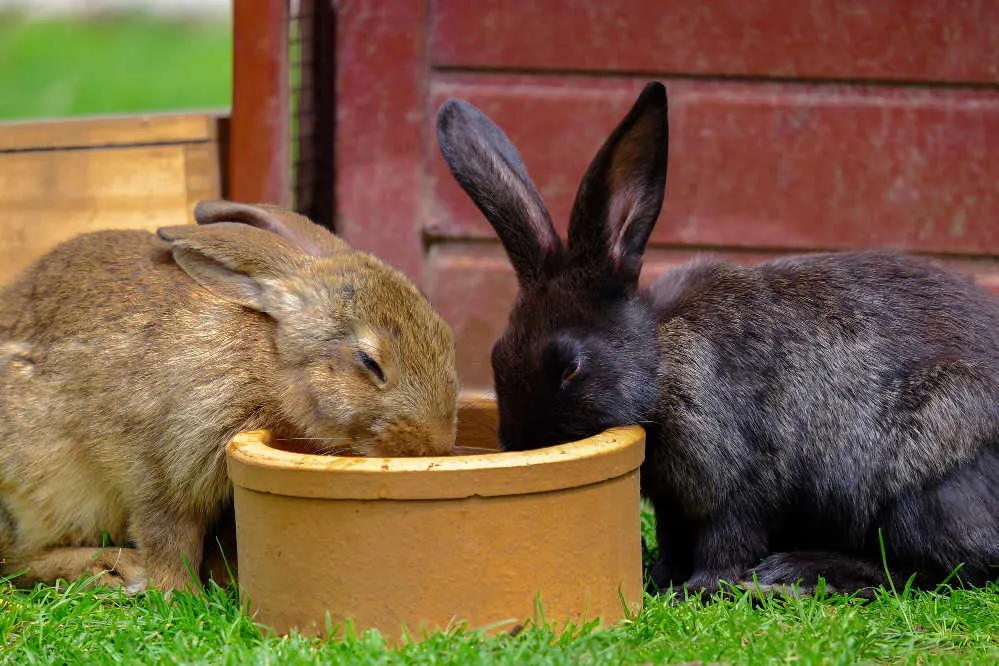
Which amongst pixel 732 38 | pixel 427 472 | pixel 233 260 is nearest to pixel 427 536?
pixel 427 472

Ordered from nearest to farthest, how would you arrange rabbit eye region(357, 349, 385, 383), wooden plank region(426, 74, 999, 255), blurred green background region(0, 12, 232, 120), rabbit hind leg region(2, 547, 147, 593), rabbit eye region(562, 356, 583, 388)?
1. rabbit eye region(357, 349, 385, 383)
2. rabbit eye region(562, 356, 583, 388)
3. rabbit hind leg region(2, 547, 147, 593)
4. wooden plank region(426, 74, 999, 255)
5. blurred green background region(0, 12, 232, 120)

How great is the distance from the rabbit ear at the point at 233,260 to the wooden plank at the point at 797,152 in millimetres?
1730

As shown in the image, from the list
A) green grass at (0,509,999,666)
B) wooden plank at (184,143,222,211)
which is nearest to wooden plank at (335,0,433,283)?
wooden plank at (184,143,222,211)

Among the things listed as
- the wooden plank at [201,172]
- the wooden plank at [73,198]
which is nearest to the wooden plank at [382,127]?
the wooden plank at [201,172]

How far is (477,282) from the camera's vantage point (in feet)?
17.3

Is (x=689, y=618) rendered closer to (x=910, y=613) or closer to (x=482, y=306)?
(x=910, y=613)

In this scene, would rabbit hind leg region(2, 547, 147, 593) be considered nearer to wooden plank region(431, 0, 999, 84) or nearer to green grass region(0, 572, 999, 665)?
green grass region(0, 572, 999, 665)

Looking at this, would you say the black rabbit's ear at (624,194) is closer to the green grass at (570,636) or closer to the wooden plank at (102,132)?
the green grass at (570,636)

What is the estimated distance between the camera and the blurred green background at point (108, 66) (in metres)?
10.7

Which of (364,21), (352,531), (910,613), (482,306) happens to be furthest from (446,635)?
(364,21)

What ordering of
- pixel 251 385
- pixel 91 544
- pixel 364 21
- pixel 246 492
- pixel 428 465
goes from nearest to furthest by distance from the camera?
pixel 428 465, pixel 246 492, pixel 251 385, pixel 91 544, pixel 364 21

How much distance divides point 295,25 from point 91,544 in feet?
7.91

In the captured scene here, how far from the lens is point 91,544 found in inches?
147

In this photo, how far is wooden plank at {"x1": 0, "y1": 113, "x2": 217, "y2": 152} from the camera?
5066mm
